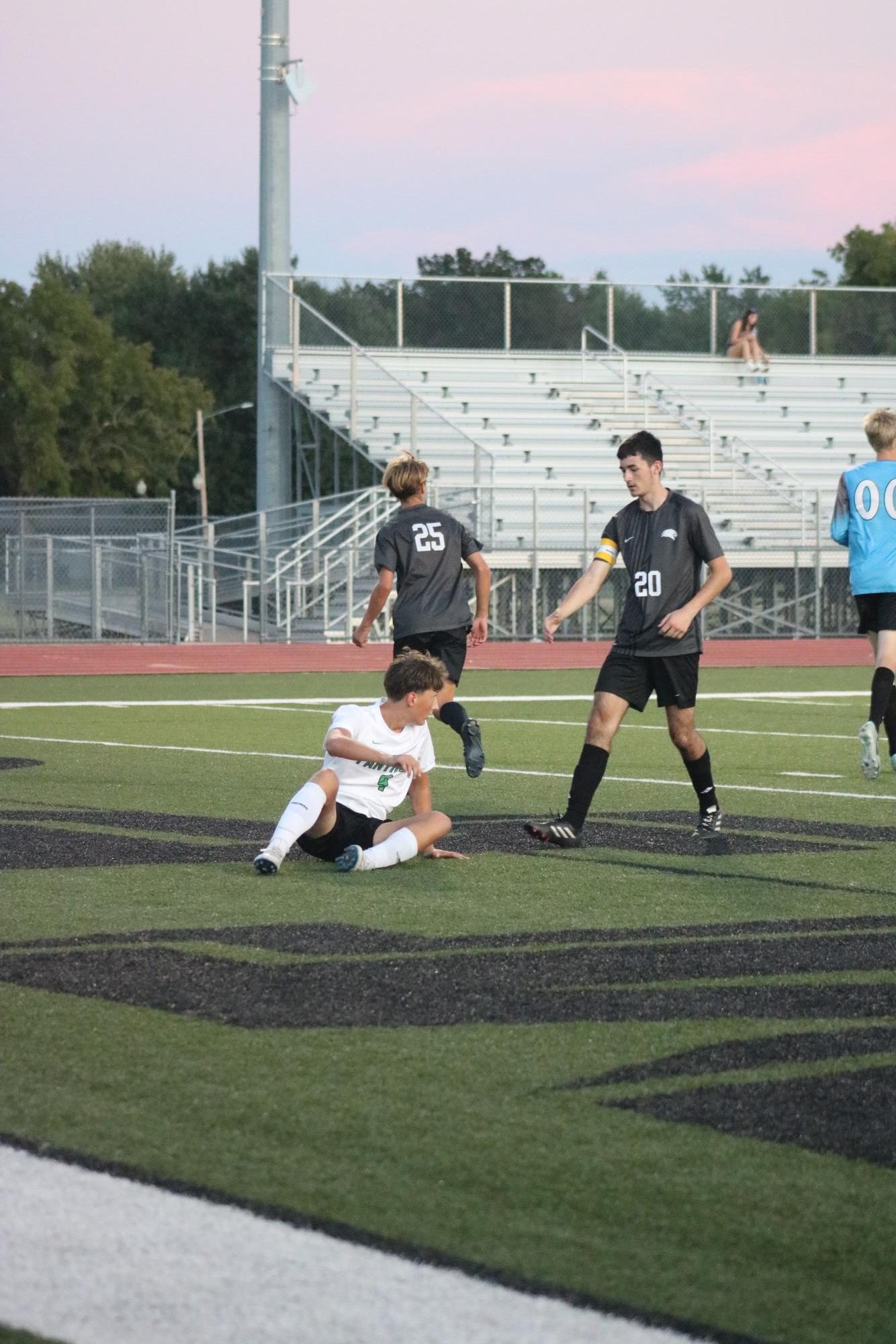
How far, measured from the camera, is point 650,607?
870cm

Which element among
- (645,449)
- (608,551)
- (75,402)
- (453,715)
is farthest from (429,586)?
(75,402)

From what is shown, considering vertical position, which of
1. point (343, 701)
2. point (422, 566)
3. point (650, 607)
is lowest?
point (343, 701)

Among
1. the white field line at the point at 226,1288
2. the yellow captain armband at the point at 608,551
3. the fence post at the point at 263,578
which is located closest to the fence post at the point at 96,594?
the fence post at the point at 263,578

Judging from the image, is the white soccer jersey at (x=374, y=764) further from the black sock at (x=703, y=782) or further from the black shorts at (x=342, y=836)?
the black sock at (x=703, y=782)

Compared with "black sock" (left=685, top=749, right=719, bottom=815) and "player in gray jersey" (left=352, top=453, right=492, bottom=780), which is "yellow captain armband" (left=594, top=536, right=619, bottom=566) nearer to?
"black sock" (left=685, top=749, right=719, bottom=815)

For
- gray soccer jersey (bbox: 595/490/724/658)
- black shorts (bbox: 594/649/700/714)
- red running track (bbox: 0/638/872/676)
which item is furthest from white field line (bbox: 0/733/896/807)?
red running track (bbox: 0/638/872/676)

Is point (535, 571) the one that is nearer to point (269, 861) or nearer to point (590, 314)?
point (590, 314)

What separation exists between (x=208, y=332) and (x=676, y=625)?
8479 cm

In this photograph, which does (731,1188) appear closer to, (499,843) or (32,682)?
(499,843)

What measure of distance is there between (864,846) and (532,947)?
2839 mm

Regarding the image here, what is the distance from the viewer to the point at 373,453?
115 ft

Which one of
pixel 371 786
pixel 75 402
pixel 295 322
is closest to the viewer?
pixel 371 786

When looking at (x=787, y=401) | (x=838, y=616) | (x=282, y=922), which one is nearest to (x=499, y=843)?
(x=282, y=922)

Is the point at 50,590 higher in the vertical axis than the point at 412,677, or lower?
lower
